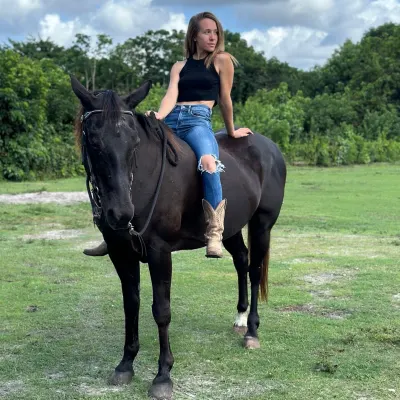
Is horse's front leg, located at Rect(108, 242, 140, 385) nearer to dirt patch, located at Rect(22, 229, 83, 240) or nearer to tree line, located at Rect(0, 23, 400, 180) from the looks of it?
dirt patch, located at Rect(22, 229, 83, 240)

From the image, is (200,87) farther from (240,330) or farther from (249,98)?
(249,98)

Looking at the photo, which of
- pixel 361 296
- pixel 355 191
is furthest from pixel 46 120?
pixel 361 296

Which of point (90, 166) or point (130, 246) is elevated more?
point (90, 166)

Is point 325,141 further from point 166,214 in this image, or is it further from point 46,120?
point 166,214

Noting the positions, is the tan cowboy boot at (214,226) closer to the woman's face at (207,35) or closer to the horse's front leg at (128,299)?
the horse's front leg at (128,299)

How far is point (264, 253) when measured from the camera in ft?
17.9

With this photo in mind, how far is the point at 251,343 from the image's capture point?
4848 millimetres

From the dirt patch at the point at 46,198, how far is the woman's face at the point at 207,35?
34.2ft

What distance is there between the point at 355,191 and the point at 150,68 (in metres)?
43.0

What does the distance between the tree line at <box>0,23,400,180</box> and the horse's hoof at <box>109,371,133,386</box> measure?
38.0ft


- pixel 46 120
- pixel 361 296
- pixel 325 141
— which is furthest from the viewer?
pixel 325 141

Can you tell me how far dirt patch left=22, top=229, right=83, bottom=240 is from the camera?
1013 cm

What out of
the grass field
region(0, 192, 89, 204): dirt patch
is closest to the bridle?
the grass field

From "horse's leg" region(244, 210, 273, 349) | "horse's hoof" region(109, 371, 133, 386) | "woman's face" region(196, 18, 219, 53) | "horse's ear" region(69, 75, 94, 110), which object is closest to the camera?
"horse's ear" region(69, 75, 94, 110)
